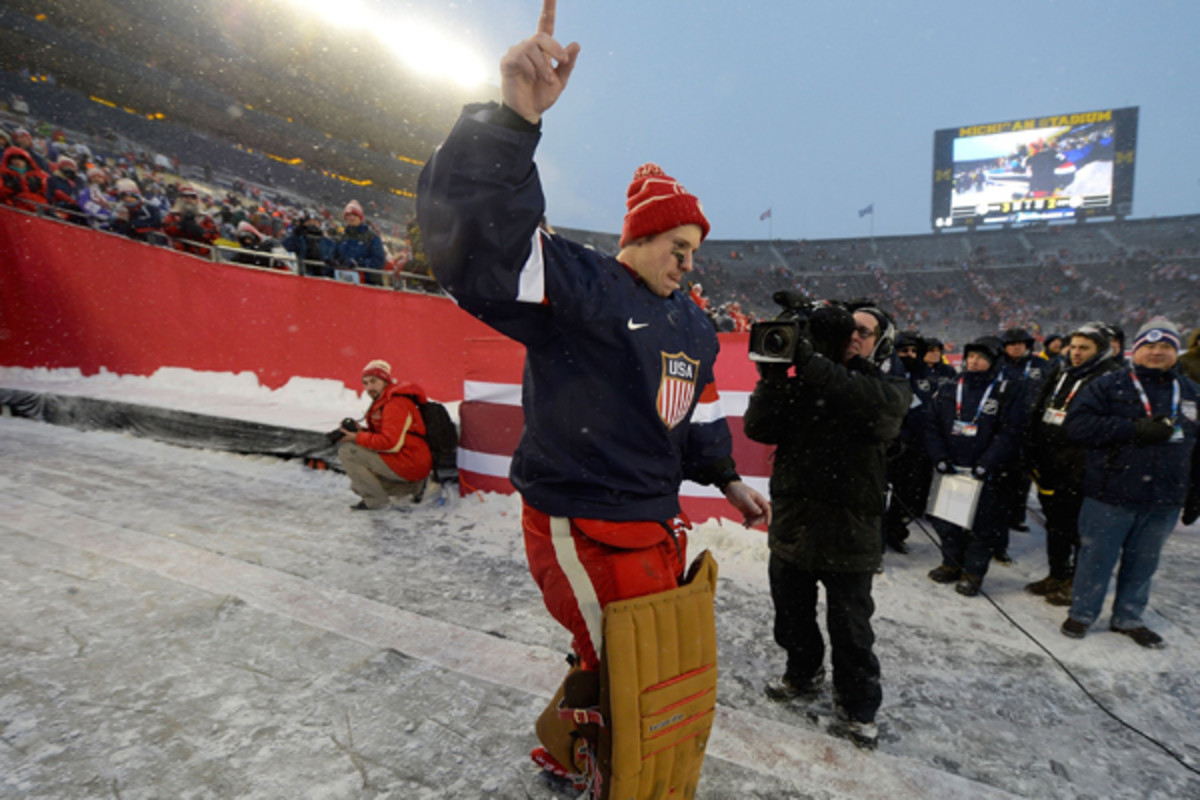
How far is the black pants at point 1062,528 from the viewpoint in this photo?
383 centimetres

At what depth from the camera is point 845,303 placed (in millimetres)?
2598

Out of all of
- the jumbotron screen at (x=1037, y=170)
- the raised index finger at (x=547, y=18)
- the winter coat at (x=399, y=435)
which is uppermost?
the jumbotron screen at (x=1037, y=170)

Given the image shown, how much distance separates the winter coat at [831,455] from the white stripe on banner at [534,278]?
125 centimetres

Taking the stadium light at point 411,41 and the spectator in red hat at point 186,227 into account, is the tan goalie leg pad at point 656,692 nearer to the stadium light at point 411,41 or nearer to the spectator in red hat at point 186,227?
the spectator in red hat at point 186,227

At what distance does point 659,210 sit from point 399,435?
372cm

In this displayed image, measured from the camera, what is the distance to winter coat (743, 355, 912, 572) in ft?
7.29

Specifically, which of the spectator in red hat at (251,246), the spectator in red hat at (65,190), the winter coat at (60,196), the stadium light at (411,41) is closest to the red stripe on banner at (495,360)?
the spectator in red hat at (251,246)

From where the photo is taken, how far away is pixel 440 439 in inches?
196

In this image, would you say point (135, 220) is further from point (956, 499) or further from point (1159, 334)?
point (1159, 334)

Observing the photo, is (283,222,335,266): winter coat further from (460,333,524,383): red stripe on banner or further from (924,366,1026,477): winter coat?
(924,366,1026,477): winter coat

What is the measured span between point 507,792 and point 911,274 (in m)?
42.3

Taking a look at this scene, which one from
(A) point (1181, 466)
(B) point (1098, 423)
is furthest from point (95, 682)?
(A) point (1181, 466)

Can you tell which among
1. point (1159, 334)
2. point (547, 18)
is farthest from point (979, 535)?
point (547, 18)

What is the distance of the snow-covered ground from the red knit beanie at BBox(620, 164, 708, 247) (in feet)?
6.11
